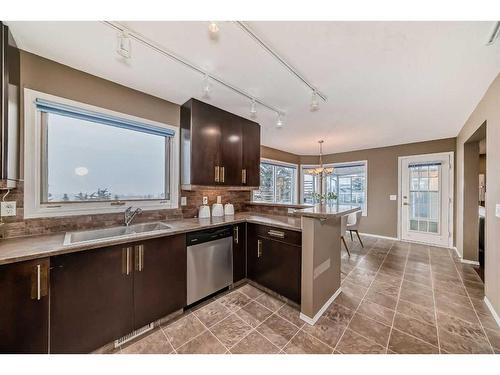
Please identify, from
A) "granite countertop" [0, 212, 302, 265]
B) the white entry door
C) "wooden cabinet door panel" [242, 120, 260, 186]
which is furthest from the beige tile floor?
the white entry door

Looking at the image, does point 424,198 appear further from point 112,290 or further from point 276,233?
point 112,290

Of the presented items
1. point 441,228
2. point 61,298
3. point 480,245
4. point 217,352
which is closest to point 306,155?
point 441,228

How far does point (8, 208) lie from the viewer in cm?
147

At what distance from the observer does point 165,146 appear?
246cm

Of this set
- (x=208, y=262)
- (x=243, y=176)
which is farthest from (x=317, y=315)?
(x=243, y=176)

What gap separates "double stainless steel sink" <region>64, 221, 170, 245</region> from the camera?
1.62 m

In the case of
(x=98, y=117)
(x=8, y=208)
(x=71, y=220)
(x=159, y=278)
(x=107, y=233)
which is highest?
(x=98, y=117)

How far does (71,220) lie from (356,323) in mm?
2813

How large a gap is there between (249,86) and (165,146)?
1292 millimetres

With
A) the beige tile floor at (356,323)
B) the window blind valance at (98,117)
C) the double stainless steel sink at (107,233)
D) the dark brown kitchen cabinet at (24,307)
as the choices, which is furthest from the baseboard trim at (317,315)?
the window blind valance at (98,117)

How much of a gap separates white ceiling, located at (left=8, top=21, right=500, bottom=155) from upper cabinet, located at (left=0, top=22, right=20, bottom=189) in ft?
0.49

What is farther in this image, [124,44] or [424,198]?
[424,198]

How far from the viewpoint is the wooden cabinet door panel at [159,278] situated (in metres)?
1.60
